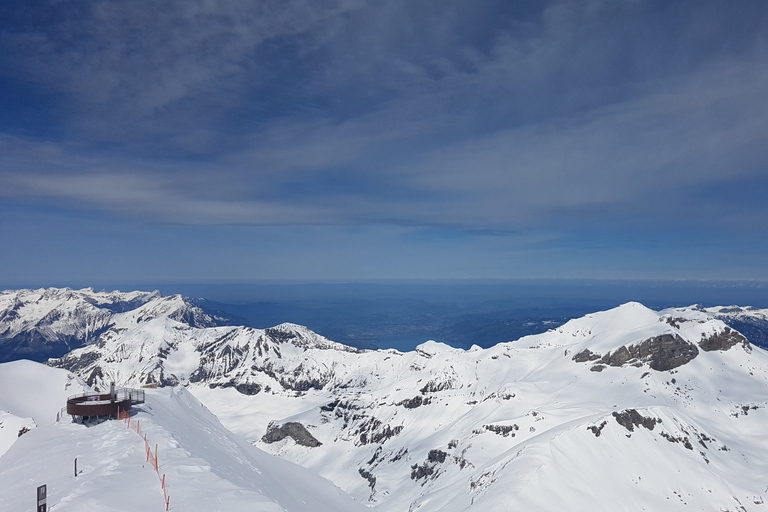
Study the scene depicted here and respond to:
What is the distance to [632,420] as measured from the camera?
323ft

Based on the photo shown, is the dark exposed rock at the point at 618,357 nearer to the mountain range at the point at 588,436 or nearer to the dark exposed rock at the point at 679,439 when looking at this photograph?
the mountain range at the point at 588,436

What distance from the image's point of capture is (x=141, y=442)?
2630 centimetres

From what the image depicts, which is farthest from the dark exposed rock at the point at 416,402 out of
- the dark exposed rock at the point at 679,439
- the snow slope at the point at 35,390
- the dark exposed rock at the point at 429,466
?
the snow slope at the point at 35,390

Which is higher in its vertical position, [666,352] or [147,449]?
[147,449]

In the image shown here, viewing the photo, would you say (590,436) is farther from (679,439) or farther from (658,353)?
(658,353)

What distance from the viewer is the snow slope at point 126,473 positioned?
58.8ft

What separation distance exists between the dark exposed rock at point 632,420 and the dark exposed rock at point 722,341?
71.2 metres

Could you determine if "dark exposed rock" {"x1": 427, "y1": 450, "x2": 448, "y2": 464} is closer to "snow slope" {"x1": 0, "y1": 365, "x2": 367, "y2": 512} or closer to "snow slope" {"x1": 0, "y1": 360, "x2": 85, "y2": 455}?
"snow slope" {"x1": 0, "y1": 360, "x2": 85, "y2": 455}

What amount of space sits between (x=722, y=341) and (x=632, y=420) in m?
83.2

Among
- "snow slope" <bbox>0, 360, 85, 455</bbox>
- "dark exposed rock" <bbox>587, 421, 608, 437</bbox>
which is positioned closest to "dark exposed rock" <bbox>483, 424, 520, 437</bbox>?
"dark exposed rock" <bbox>587, 421, 608, 437</bbox>

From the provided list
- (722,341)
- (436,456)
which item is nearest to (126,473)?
(436,456)

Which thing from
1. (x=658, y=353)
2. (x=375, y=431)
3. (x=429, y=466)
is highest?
(x=658, y=353)

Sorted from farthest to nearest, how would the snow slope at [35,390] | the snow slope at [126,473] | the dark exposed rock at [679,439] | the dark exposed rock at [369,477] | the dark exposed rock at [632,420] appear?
1. the dark exposed rock at [369,477]
2. the dark exposed rock at [679,439]
3. the dark exposed rock at [632,420]
4. the snow slope at [35,390]
5. the snow slope at [126,473]

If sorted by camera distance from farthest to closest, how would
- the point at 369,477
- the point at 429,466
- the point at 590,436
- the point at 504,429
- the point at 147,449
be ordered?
the point at 369,477 < the point at 429,466 < the point at 504,429 < the point at 590,436 < the point at 147,449
